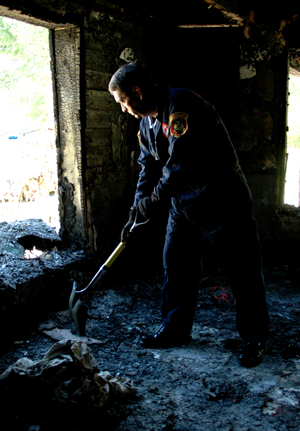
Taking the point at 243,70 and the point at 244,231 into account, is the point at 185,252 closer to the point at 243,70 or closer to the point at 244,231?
the point at 244,231

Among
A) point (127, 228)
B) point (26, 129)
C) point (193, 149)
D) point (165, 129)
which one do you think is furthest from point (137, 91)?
point (26, 129)

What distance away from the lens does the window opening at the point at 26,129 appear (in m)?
4.59

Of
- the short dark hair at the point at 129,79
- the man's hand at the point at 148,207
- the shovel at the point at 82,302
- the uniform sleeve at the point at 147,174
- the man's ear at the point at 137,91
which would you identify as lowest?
the shovel at the point at 82,302

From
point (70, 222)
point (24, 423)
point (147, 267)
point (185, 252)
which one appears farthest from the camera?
point (147, 267)

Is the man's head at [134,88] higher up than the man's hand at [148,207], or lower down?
higher up

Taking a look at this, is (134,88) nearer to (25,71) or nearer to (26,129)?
(26,129)

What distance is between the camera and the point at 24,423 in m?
1.74

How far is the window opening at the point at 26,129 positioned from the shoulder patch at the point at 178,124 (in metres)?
1.44

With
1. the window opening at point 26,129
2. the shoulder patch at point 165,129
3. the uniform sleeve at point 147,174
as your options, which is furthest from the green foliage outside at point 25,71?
the shoulder patch at point 165,129

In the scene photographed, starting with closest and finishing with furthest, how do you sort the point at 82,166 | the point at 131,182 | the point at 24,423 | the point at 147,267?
1. the point at 24,423
2. the point at 82,166
3. the point at 131,182
4. the point at 147,267

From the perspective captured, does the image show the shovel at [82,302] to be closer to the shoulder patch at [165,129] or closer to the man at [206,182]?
the man at [206,182]

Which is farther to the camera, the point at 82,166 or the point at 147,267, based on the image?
the point at 147,267

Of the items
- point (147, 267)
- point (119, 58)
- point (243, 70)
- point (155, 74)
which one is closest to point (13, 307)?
point (147, 267)

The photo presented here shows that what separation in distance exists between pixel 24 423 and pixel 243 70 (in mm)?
3344
